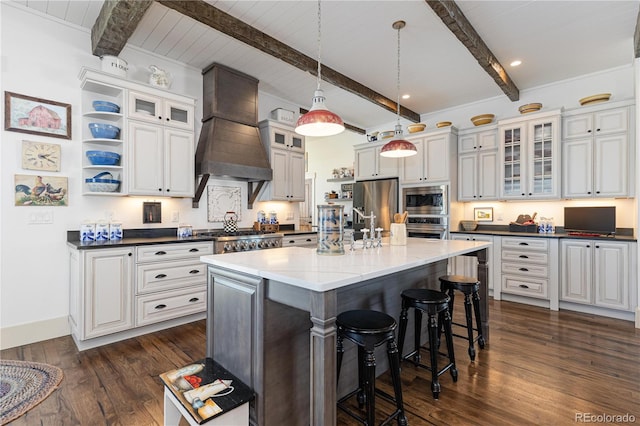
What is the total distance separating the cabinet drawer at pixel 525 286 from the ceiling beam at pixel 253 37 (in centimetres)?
335

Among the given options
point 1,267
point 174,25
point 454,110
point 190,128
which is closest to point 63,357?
point 1,267

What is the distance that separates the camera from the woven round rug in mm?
1872

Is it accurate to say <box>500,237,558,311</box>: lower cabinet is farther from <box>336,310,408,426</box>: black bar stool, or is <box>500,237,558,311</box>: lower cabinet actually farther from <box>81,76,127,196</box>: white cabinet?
<box>81,76,127,196</box>: white cabinet

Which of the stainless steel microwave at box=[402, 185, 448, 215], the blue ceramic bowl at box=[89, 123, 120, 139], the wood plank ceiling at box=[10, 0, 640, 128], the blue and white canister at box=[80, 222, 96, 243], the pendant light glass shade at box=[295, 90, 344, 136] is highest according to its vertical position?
the wood plank ceiling at box=[10, 0, 640, 128]

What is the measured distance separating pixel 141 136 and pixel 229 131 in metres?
1.08

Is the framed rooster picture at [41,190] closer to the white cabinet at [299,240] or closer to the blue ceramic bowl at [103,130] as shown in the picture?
the blue ceramic bowl at [103,130]

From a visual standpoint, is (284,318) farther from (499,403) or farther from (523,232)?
(523,232)

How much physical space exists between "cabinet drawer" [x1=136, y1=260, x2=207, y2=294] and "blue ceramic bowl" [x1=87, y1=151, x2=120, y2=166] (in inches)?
44.4

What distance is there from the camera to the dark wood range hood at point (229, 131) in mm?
3828

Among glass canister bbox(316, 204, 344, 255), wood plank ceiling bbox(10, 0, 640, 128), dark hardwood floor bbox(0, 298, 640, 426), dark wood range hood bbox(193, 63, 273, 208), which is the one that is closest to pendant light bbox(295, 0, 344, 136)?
glass canister bbox(316, 204, 344, 255)

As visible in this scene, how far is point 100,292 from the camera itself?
2.77m

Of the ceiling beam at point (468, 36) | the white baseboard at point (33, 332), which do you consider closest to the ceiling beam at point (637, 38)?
the ceiling beam at point (468, 36)

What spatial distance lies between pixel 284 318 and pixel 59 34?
3.65 m

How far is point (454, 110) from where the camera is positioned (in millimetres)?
5492
